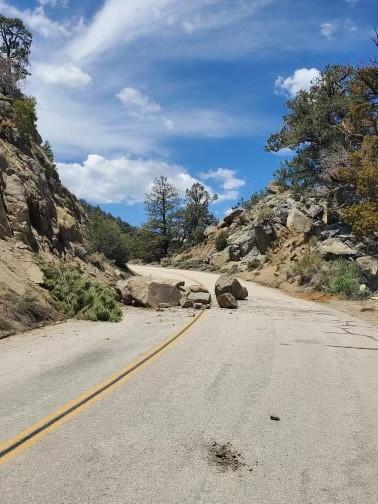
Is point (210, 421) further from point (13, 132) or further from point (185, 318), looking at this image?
point (13, 132)

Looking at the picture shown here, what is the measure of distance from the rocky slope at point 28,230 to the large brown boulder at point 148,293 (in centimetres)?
354

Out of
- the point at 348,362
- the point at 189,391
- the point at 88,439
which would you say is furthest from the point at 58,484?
the point at 348,362

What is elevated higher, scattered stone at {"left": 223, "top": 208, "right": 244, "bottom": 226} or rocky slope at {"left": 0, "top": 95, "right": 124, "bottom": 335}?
scattered stone at {"left": 223, "top": 208, "right": 244, "bottom": 226}

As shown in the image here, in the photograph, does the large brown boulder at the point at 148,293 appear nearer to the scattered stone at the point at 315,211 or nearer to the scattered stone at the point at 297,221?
the scattered stone at the point at 297,221

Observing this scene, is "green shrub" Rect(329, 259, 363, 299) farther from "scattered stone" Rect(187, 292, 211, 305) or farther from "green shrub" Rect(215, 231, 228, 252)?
"green shrub" Rect(215, 231, 228, 252)

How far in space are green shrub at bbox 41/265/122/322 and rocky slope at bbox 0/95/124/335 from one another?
0.50m

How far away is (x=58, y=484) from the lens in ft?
14.0

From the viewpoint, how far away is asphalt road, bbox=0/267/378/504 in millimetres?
4297

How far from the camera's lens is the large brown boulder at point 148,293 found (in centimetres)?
2104

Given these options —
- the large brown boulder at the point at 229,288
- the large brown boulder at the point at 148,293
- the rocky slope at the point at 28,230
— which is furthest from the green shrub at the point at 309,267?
the large brown boulder at the point at 148,293

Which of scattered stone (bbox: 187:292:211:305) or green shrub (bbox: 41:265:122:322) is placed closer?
green shrub (bbox: 41:265:122:322)

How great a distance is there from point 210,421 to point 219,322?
10.3 metres

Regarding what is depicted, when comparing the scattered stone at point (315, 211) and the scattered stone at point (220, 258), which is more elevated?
the scattered stone at point (315, 211)

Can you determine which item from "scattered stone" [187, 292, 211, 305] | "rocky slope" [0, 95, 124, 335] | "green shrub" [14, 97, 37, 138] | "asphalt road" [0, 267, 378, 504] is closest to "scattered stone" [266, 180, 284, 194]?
"rocky slope" [0, 95, 124, 335]
